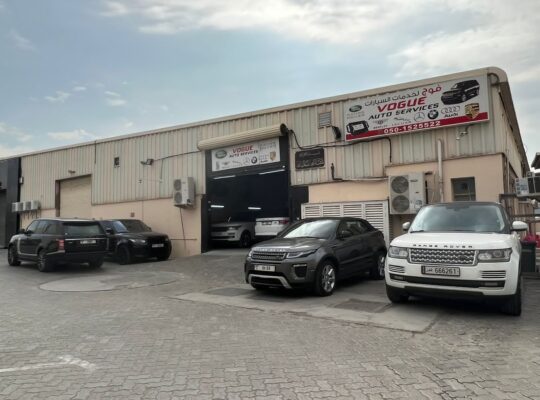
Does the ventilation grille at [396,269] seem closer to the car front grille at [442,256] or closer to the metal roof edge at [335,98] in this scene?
the car front grille at [442,256]

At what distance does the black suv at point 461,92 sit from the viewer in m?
11.2

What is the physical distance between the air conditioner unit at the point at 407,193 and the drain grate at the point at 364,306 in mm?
4807

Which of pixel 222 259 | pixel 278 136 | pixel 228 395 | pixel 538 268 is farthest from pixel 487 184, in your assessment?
pixel 228 395

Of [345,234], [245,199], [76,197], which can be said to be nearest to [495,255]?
[345,234]

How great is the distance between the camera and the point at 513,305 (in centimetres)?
616

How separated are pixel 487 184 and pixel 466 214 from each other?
14.2 ft

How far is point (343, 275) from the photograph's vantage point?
338 inches

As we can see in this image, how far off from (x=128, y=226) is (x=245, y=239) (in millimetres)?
4735

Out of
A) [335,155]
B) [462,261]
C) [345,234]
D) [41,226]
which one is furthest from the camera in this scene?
[335,155]

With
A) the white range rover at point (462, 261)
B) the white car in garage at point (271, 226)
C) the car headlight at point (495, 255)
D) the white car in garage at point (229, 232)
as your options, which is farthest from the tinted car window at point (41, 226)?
the car headlight at point (495, 255)

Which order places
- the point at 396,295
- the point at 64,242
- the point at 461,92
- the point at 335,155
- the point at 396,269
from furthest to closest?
the point at 335,155 → the point at 64,242 → the point at 461,92 → the point at 396,295 → the point at 396,269

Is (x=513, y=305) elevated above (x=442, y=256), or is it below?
below

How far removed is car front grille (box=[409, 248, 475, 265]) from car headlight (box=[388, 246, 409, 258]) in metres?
0.09

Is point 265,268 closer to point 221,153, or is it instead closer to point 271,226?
point 271,226
